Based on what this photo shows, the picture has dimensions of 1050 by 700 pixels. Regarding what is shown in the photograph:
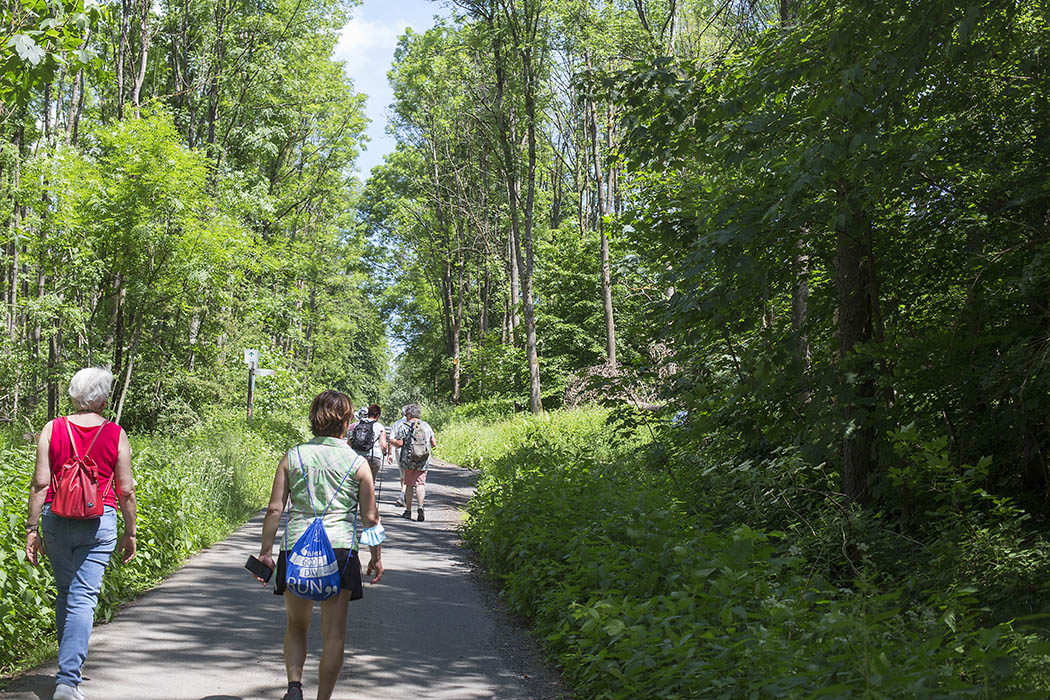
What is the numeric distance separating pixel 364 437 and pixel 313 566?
337 inches

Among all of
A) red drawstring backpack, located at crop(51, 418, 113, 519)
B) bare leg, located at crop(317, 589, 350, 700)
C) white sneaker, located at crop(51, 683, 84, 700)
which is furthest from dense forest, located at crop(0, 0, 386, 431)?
bare leg, located at crop(317, 589, 350, 700)

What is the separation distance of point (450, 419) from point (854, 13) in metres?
34.3

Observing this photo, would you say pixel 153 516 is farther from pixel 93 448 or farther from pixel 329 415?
pixel 329 415

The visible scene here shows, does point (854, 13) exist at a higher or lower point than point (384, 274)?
lower

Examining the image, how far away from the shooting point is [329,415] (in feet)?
16.4

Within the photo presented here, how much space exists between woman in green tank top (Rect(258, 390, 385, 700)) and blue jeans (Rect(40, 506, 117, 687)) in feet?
3.07

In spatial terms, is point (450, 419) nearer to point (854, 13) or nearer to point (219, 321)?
point (219, 321)

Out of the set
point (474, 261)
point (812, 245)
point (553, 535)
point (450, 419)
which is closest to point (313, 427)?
point (553, 535)

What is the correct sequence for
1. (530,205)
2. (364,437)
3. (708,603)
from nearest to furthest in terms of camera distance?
(708,603) → (364,437) → (530,205)

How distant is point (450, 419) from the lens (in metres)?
39.8

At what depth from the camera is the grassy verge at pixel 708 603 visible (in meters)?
3.73

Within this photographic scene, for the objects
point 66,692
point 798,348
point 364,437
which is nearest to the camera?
point 66,692

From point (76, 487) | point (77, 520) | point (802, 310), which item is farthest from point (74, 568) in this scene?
point (802, 310)

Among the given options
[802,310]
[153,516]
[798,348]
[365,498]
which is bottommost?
[153,516]
